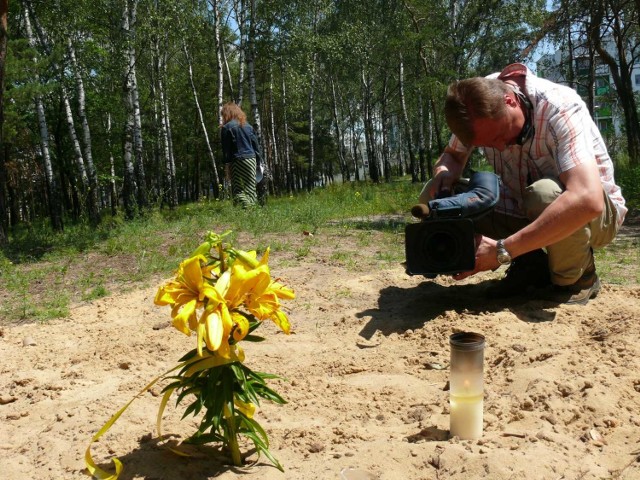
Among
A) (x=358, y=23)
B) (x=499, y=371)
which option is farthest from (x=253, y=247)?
(x=358, y=23)

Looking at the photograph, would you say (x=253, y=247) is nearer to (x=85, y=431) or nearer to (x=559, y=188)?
(x=559, y=188)

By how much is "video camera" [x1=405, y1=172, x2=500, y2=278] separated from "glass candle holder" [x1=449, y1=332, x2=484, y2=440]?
951 mm

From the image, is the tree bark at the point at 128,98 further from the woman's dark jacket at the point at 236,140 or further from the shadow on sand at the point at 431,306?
the shadow on sand at the point at 431,306

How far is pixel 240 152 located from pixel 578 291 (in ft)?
19.8

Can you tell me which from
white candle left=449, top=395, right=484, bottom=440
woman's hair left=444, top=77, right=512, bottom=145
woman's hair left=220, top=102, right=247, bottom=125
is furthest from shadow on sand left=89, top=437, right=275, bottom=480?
woman's hair left=220, top=102, right=247, bottom=125

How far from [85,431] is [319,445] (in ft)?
2.82

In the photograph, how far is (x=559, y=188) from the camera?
3.07 metres

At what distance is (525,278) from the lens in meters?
3.54

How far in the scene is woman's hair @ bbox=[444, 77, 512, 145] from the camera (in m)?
2.81

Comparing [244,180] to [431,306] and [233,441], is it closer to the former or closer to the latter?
[431,306]

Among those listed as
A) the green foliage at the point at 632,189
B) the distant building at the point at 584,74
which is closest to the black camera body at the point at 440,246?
the green foliage at the point at 632,189

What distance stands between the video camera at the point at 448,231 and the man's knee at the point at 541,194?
189 mm

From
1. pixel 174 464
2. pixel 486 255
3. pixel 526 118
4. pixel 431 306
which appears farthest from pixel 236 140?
pixel 174 464

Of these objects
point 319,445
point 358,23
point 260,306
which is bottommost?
point 319,445
